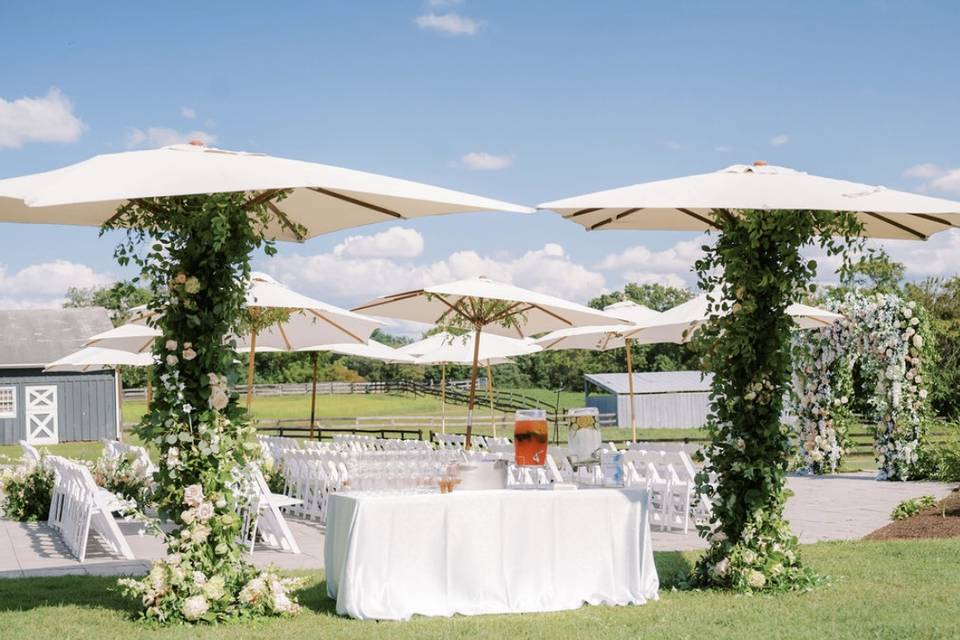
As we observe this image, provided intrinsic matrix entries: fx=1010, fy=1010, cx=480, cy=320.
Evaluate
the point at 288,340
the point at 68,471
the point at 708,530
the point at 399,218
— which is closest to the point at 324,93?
the point at 288,340

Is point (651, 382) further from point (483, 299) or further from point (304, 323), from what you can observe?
point (483, 299)

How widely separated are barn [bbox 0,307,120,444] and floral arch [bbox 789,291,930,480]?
21.4 m

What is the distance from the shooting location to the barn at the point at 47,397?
29688 millimetres

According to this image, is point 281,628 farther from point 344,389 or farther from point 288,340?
point 344,389

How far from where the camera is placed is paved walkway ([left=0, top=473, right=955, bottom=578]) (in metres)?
8.84

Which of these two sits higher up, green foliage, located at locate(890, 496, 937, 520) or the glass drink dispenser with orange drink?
the glass drink dispenser with orange drink

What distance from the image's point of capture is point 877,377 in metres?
16.4

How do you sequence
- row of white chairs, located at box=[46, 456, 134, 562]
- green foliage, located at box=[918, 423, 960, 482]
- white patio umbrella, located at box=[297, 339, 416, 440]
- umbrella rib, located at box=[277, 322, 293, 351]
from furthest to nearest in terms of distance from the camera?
1. white patio umbrella, located at box=[297, 339, 416, 440]
2. umbrella rib, located at box=[277, 322, 293, 351]
3. green foliage, located at box=[918, 423, 960, 482]
4. row of white chairs, located at box=[46, 456, 134, 562]

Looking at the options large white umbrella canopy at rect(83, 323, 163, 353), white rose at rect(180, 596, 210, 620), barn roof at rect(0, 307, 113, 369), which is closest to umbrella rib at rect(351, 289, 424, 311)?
large white umbrella canopy at rect(83, 323, 163, 353)

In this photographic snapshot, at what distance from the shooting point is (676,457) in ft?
37.8

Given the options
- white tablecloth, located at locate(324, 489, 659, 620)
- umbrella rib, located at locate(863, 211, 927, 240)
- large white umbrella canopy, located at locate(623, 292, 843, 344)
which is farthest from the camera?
large white umbrella canopy, located at locate(623, 292, 843, 344)

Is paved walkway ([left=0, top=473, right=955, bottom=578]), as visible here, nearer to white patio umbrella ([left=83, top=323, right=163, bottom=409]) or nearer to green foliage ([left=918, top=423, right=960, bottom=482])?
green foliage ([left=918, top=423, right=960, bottom=482])

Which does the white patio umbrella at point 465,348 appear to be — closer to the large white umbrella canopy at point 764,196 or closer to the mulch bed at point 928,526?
the mulch bed at point 928,526

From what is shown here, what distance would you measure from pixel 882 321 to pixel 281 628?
12.7m
